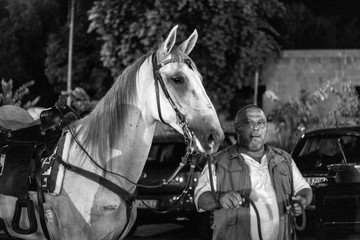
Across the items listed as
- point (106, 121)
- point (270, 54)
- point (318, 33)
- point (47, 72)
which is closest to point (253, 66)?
point (270, 54)

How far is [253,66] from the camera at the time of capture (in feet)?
90.4

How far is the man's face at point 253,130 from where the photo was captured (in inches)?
207

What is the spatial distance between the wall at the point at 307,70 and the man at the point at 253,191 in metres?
23.3

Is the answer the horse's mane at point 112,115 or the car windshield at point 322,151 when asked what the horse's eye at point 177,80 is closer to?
the horse's mane at point 112,115

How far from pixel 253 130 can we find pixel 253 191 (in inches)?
16.4

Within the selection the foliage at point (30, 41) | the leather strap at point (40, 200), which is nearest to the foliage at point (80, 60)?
the foliage at point (30, 41)

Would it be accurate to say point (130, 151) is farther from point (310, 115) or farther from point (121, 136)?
point (310, 115)

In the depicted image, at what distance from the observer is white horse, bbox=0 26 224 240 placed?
5.69 metres

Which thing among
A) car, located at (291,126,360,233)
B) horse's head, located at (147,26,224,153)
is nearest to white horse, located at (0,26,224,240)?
horse's head, located at (147,26,224,153)

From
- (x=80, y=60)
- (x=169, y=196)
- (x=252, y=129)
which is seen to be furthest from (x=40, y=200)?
(x=80, y=60)

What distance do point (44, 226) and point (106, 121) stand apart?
0.92 metres

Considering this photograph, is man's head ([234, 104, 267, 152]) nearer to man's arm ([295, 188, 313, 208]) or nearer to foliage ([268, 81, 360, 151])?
man's arm ([295, 188, 313, 208])

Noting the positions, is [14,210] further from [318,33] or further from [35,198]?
[318,33]

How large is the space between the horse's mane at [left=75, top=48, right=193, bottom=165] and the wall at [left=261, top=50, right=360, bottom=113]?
74.6 ft
